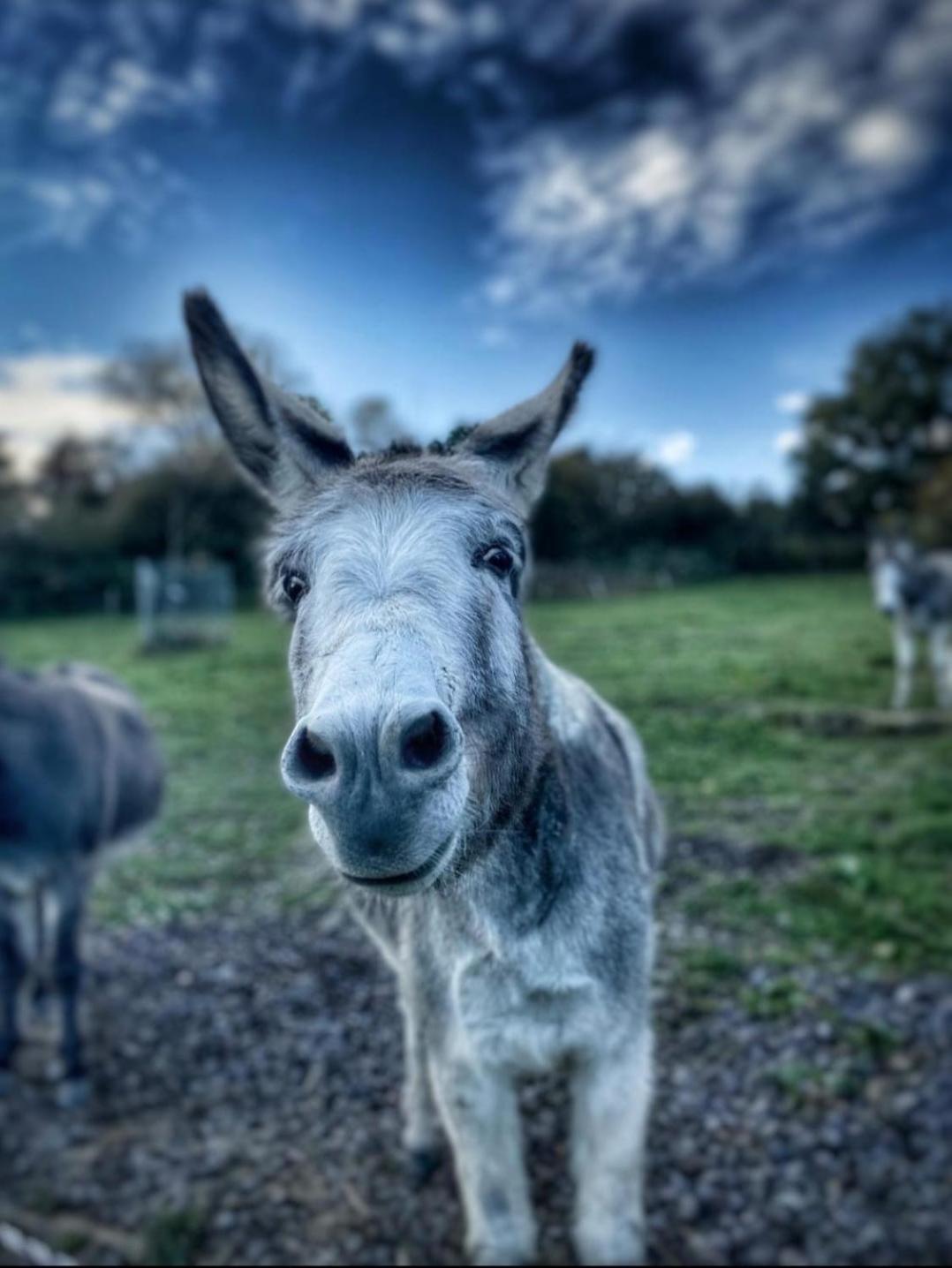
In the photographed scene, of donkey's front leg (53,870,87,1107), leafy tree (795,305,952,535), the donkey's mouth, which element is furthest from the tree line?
donkey's front leg (53,870,87,1107)

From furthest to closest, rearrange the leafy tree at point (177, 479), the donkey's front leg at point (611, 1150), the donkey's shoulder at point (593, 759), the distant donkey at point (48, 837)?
the leafy tree at point (177, 479) < the distant donkey at point (48, 837) < the donkey's front leg at point (611, 1150) < the donkey's shoulder at point (593, 759)

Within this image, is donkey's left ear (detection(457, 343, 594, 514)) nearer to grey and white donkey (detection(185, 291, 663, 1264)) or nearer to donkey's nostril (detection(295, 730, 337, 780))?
grey and white donkey (detection(185, 291, 663, 1264))

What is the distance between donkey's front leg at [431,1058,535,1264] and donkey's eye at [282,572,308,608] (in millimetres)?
1849

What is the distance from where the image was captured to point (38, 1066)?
4355mm

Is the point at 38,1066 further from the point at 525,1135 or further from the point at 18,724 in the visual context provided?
the point at 525,1135

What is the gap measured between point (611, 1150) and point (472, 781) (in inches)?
77.9

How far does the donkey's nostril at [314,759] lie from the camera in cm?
137

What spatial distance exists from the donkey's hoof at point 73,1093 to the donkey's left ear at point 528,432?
14.4ft

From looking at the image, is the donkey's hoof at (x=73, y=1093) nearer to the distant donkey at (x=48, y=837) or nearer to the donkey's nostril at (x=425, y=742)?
the distant donkey at (x=48, y=837)

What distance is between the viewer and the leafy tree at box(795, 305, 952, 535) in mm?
14102

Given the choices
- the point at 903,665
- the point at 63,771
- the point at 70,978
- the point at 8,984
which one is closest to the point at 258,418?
the point at 63,771

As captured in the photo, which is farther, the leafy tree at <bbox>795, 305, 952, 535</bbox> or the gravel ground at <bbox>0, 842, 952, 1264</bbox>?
the leafy tree at <bbox>795, 305, 952, 535</bbox>

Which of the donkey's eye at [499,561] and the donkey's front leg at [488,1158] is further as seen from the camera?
the donkey's front leg at [488,1158]

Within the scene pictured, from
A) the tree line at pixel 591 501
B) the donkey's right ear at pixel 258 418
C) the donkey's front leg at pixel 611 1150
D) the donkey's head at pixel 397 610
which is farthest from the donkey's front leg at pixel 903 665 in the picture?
the donkey's right ear at pixel 258 418
